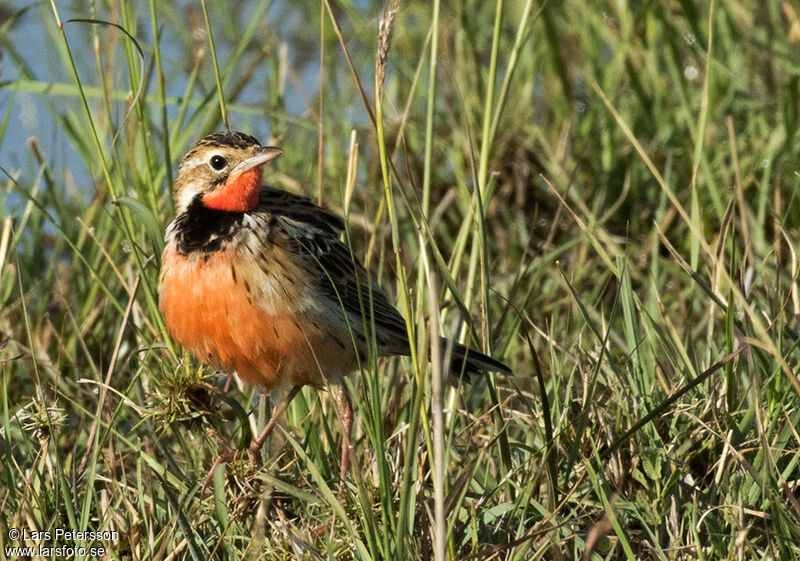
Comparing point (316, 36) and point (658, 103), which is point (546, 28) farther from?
point (316, 36)

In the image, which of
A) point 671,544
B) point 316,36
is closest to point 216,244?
point 671,544

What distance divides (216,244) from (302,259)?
1.04 ft

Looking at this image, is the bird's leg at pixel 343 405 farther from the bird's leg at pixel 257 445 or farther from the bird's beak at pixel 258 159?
the bird's beak at pixel 258 159

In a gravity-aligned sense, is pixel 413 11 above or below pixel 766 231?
above

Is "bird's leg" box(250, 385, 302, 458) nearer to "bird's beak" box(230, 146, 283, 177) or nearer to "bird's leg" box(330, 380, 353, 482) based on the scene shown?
A: "bird's leg" box(330, 380, 353, 482)

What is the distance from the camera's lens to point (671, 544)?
11.8 ft

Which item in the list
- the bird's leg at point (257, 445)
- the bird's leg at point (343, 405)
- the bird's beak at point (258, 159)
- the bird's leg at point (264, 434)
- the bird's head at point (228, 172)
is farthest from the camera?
the bird's head at point (228, 172)

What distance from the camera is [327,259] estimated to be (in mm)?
4785

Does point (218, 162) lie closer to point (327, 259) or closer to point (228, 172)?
point (228, 172)

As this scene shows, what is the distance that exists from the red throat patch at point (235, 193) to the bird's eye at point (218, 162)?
0.06 m

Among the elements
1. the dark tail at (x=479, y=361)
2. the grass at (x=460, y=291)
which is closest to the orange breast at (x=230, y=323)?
the grass at (x=460, y=291)

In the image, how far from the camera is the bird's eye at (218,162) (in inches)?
183

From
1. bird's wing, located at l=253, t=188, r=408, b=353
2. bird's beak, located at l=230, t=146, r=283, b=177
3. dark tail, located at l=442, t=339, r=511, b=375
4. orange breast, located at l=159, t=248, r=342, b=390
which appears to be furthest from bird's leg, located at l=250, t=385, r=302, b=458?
bird's beak, located at l=230, t=146, r=283, b=177

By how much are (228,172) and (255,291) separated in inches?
19.5
